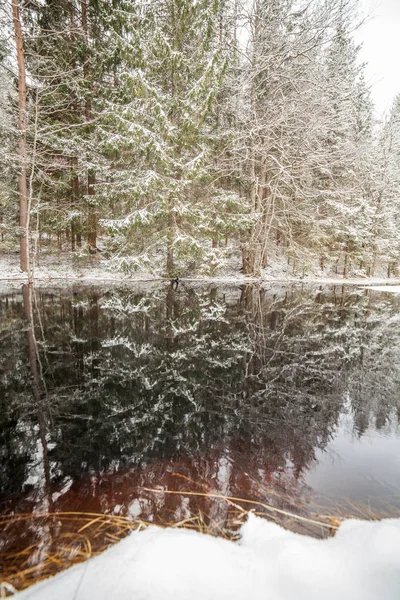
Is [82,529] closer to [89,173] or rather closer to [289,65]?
[289,65]

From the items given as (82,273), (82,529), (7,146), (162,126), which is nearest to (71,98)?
(7,146)

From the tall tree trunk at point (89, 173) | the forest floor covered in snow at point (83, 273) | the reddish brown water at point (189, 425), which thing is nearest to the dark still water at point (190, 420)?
the reddish brown water at point (189, 425)

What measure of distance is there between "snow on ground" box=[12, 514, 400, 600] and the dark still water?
9.6 inches

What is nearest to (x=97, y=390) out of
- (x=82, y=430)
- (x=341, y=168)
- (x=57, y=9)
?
(x=82, y=430)

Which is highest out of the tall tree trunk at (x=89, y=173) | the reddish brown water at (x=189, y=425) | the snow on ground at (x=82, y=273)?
the tall tree trunk at (x=89, y=173)

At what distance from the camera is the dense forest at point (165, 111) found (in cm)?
1062

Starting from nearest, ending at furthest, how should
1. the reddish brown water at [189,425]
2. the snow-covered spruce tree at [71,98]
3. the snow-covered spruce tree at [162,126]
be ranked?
the reddish brown water at [189,425], the snow-covered spruce tree at [162,126], the snow-covered spruce tree at [71,98]

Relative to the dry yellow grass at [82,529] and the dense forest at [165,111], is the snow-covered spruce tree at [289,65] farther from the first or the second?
the dry yellow grass at [82,529]

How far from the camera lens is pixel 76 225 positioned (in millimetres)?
14711

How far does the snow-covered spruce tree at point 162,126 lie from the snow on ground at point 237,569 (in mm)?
11712

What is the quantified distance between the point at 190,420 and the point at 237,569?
1.48 metres

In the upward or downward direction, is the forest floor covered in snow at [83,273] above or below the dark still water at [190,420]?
above

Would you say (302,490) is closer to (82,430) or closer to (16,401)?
(82,430)

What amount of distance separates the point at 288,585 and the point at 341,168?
2340 cm
